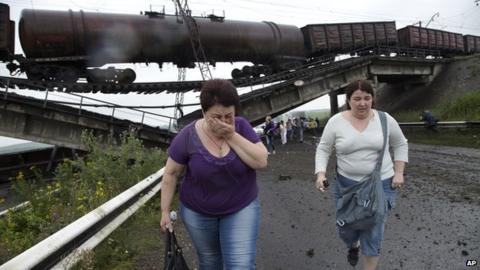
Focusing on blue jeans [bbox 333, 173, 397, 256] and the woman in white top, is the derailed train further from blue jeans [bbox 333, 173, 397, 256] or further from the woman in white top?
blue jeans [bbox 333, 173, 397, 256]

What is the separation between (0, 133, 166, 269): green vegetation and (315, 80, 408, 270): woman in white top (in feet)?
7.38

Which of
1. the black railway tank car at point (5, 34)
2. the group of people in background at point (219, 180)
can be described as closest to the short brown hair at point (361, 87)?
the group of people in background at point (219, 180)

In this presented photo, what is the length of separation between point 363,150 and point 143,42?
20071 mm

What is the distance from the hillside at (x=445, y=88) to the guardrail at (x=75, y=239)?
35.0m

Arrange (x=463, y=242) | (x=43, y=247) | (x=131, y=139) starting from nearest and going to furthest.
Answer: (x=43, y=247) → (x=463, y=242) → (x=131, y=139)

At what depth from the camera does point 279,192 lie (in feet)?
29.1

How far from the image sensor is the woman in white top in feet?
11.3

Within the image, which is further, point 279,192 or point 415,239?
point 279,192

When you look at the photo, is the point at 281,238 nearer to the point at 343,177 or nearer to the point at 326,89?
the point at 343,177

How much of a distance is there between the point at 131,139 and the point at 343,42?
26.7 m

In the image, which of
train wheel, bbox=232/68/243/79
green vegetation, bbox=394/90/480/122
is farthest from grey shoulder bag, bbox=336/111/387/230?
train wheel, bbox=232/68/243/79

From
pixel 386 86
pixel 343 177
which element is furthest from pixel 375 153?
pixel 386 86

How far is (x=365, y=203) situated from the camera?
3307mm

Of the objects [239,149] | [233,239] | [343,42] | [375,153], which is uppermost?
[343,42]
